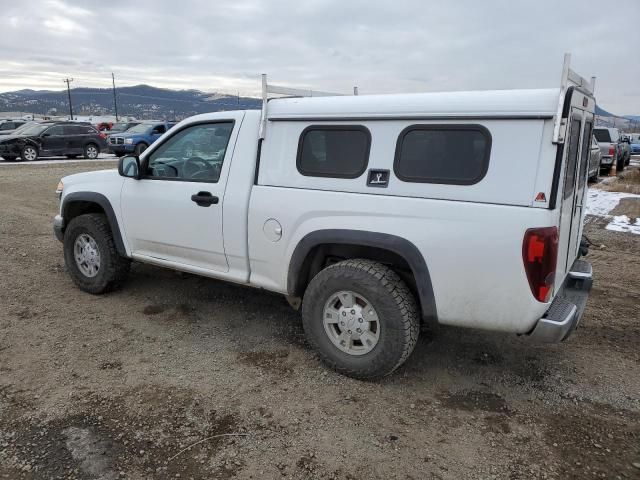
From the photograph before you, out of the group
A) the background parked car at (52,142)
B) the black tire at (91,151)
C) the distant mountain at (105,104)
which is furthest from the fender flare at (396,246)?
the distant mountain at (105,104)

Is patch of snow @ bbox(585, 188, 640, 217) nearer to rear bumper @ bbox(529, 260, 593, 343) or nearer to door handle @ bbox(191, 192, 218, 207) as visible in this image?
rear bumper @ bbox(529, 260, 593, 343)

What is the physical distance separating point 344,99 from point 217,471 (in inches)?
94.7

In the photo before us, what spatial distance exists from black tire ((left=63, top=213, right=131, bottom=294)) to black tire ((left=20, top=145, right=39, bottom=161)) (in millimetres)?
16886

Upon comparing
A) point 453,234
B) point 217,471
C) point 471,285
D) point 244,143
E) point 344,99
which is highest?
point 344,99

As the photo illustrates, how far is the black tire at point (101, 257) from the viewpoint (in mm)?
4883

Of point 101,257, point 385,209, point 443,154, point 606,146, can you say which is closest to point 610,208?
point 606,146

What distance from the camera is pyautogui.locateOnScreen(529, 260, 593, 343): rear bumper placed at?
9.91ft

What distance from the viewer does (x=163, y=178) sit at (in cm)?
439

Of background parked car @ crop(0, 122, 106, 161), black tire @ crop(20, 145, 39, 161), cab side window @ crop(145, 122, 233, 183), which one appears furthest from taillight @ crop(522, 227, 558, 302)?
black tire @ crop(20, 145, 39, 161)

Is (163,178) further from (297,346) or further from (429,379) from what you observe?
(429,379)

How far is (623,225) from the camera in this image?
29.7 feet

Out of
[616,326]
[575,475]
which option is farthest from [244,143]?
[616,326]

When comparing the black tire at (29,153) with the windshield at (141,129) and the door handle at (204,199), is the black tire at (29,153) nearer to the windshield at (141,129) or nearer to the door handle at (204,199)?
the windshield at (141,129)

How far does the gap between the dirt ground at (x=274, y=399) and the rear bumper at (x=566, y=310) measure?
536mm
